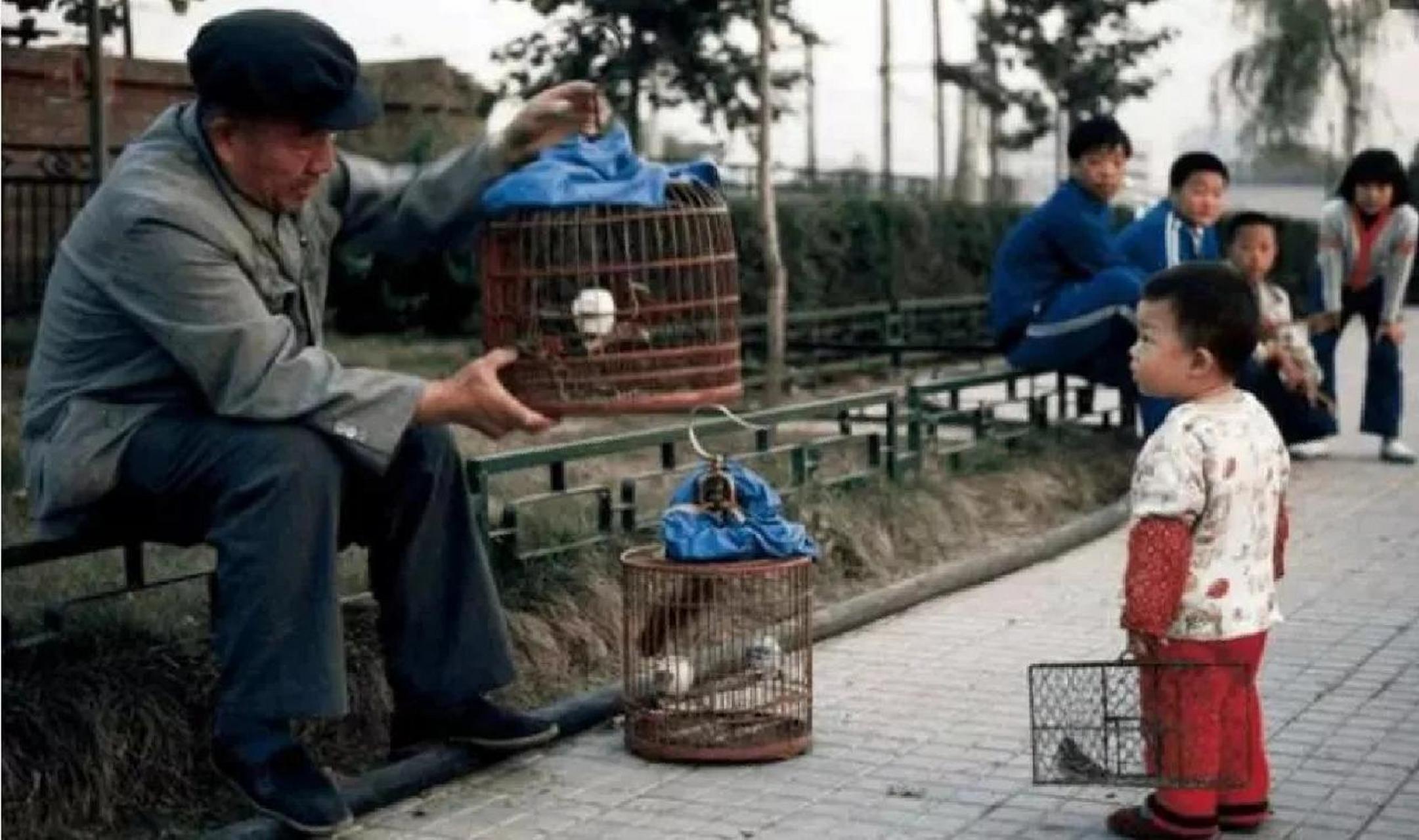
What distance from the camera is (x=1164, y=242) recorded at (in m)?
10.8

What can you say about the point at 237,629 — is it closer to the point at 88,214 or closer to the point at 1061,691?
the point at 88,214

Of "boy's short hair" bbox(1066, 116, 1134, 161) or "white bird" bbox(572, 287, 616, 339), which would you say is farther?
"boy's short hair" bbox(1066, 116, 1134, 161)

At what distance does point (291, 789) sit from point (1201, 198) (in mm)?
6511

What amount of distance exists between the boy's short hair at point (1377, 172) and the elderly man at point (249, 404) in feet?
25.7

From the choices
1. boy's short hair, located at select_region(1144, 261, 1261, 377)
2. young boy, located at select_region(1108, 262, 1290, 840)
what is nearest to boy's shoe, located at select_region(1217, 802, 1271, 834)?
young boy, located at select_region(1108, 262, 1290, 840)

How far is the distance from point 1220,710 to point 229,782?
7.35ft

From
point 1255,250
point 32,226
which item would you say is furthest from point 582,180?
point 32,226

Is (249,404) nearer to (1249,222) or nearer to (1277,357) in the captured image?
(1249,222)

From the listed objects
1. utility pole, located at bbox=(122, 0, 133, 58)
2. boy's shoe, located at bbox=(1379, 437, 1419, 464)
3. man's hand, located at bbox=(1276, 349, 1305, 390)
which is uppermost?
utility pole, located at bbox=(122, 0, 133, 58)

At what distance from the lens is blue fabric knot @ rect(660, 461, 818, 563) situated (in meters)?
6.01

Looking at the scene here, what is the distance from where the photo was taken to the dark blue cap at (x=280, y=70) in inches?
199

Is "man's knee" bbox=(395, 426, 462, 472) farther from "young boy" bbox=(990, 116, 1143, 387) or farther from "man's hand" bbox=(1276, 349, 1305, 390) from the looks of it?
"man's hand" bbox=(1276, 349, 1305, 390)

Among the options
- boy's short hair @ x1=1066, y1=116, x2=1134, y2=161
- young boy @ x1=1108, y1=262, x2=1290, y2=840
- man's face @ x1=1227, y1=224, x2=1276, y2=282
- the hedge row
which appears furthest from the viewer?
the hedge row

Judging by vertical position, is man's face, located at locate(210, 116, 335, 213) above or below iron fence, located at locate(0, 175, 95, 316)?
above
